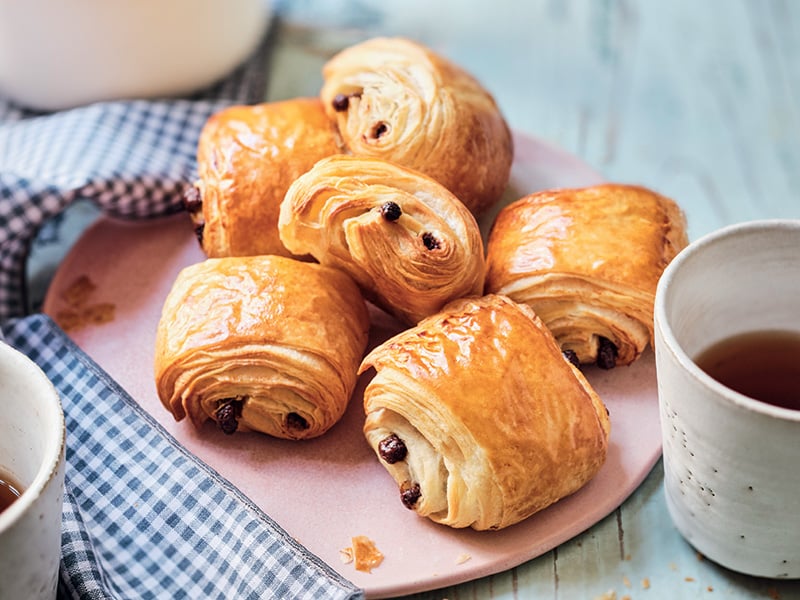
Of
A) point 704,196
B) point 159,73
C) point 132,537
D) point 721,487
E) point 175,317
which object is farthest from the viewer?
point 159,73

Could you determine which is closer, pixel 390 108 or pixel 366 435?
pixel 366 435

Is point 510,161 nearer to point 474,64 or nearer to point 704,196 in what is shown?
point 704,196

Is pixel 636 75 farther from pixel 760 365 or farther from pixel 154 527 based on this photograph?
pixel 154 527

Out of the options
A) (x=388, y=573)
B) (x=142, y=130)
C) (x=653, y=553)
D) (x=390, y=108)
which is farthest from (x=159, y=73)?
(x=653, y=553)

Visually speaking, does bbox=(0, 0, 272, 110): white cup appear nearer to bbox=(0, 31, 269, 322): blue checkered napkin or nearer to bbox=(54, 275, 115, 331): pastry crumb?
bbox=(0, 31, 269, 322): blue checkered napkin

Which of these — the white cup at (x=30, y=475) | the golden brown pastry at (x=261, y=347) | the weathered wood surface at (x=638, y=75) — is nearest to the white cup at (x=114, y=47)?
the weathered wood surface at (x=638, y=75)

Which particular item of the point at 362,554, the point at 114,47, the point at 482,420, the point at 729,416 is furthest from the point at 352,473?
the point at 114,47
